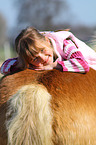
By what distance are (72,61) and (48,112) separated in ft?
1.38

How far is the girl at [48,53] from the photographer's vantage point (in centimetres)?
118

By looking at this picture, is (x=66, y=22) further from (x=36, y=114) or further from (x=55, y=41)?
(x=36, y=114)

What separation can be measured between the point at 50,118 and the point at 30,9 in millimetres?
6898

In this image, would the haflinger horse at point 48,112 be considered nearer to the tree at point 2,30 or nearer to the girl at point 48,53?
the girl at point 48,53

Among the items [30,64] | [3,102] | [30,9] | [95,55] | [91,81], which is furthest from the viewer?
[30,9]

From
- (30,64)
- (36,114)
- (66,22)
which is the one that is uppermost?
(66,22)

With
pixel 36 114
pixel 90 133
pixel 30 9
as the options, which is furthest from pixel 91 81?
pixel 30 9

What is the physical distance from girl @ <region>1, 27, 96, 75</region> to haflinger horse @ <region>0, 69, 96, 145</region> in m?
0.14

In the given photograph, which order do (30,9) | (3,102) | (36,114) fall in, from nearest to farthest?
(36,114) < (3,102) < (30,9)

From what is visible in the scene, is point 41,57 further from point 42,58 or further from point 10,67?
point 10,67

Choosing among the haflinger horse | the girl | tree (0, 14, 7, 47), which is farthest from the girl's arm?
tree (0, 14, 7, 47)

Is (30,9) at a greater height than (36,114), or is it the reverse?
(30,9)

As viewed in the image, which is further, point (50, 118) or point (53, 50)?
point (53, 50)

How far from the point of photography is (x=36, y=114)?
89 centimetres
